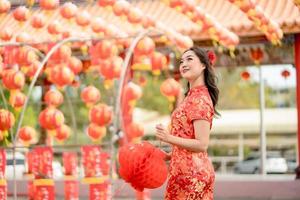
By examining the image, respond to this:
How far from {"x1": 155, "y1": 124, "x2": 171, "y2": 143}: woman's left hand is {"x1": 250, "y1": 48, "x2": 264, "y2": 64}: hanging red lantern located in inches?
468

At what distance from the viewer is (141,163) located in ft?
17.7

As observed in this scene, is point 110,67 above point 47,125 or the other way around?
above

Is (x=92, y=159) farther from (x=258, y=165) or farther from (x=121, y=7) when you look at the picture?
(x=258, y=165)

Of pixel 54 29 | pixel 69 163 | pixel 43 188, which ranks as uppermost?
pixel 54 29

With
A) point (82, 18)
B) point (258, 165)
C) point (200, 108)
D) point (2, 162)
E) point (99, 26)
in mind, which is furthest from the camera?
point (258, 165)

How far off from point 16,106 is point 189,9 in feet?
12.1

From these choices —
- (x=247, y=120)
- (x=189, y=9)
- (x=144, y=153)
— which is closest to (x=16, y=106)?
(x=189, y=9)

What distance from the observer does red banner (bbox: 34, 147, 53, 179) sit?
9336 mm

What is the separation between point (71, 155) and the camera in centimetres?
1079

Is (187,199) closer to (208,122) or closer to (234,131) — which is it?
(208,122)

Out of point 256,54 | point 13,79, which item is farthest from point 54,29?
point 256,54

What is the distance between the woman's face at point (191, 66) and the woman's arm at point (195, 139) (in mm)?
339

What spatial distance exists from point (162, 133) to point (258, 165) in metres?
22.5

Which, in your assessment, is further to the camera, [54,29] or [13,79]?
[54,29]
